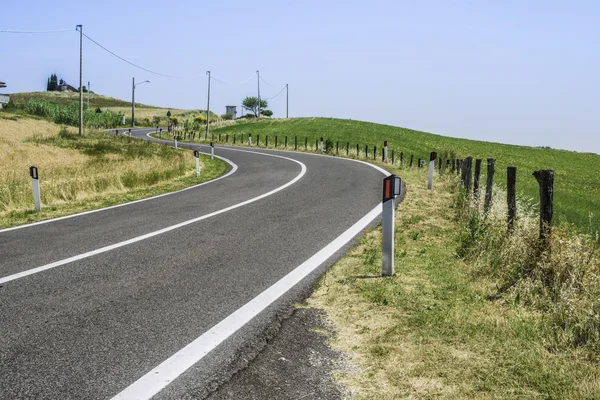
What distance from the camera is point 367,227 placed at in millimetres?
9125

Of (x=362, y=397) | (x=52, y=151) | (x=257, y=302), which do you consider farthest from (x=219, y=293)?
(x=52, y=151)

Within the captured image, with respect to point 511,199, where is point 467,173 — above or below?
above

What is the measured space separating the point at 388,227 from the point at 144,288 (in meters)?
2.83

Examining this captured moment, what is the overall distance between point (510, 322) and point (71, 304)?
4.01 m

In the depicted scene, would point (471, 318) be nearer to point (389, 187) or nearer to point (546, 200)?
point (389, 187)

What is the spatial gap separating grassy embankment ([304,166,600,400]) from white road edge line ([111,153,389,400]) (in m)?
0.36

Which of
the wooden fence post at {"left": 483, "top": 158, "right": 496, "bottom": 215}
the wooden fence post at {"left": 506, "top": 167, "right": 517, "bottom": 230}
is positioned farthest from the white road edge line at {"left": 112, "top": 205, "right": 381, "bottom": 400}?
the wooden fence post at {"left": 483, "top": 158, "right": 496, "bottom": 215}

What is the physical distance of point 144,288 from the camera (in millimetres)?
5516

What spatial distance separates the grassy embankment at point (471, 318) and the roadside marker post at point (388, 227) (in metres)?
0.15

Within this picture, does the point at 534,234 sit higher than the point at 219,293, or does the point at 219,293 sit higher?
the point at 534,234

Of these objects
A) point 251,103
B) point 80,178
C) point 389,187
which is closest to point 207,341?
point 389,187

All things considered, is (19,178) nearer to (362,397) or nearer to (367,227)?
(367,227)

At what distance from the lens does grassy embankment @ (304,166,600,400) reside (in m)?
3.48

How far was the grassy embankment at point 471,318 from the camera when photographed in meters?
3.48
